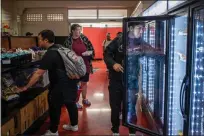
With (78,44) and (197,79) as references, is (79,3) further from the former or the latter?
(197,79)

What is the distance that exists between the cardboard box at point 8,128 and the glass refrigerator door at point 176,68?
194 cm

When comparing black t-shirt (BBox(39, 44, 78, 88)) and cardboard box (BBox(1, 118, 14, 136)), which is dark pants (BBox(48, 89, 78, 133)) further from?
cardboard box (BBox(1, 118, 14, 136))

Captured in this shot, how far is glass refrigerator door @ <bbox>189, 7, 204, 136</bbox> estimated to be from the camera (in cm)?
245

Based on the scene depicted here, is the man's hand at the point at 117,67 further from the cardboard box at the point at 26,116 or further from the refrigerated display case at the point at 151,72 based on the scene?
the cardboard box at the point at 26,116

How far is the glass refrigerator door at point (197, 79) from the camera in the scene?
2.45 m

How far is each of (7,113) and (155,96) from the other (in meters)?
2.22

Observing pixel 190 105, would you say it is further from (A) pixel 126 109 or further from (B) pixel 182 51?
(A) pixel 126 109

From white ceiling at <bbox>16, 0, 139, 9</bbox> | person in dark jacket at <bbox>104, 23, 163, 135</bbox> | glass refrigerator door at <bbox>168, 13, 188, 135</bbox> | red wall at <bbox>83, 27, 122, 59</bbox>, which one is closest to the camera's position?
glass refrigerator door at <bbox>168, 13, 188, 135</bbox>

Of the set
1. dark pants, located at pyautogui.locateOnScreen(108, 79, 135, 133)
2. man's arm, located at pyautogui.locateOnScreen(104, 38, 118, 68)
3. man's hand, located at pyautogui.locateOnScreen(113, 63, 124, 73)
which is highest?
man's arm, located at pyautogui.locateOnScreen(104, 38, 118, 68)

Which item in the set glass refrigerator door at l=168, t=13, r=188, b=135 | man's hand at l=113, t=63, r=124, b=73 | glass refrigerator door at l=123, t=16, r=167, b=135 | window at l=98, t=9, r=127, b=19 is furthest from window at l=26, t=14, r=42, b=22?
glass refrigerator door at l=168, t=13, r=188, b=135

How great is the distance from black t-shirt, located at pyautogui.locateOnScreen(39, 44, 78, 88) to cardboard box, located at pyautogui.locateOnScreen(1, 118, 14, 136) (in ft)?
A: 2.55

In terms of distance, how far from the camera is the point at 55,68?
3.65 meters

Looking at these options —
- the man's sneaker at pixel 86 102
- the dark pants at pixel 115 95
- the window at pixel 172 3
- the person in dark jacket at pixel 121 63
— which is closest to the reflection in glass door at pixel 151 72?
the person in dark jacket at pixel 121 63

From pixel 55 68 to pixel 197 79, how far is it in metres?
1.90
